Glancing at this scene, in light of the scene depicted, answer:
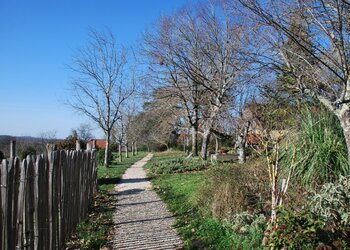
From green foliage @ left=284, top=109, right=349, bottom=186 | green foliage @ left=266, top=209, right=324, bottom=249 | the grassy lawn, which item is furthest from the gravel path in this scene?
green foliage @ left=284, top=109, right=349, bottom=186

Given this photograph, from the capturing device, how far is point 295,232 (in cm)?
388

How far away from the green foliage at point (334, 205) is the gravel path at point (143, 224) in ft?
6.94

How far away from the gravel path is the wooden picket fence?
92cm

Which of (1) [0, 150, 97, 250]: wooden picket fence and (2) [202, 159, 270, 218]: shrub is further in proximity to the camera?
(2) [202, 159, 270, 218]: shrub

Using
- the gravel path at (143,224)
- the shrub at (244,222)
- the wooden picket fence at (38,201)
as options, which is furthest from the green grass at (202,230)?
the wooden picket fence at (38,201)

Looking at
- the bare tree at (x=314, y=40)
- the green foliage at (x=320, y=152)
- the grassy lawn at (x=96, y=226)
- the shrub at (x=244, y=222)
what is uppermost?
the bare tree at (x=314, y=40)

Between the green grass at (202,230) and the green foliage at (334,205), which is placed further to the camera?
the green grass at (202,230)

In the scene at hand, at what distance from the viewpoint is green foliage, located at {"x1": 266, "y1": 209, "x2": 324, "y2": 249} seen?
3836 millimetres

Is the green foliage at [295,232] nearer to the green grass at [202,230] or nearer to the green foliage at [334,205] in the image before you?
the green foliage at [334,205]

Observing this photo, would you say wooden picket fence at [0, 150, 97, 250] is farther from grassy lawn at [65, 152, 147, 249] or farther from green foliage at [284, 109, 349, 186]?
green foliage at [284, 109, 349, 186]

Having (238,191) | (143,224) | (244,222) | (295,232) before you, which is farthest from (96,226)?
(295,232)

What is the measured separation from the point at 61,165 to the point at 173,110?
65.8 feet

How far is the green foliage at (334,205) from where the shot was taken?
441 cm

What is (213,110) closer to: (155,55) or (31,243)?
(155,55)
